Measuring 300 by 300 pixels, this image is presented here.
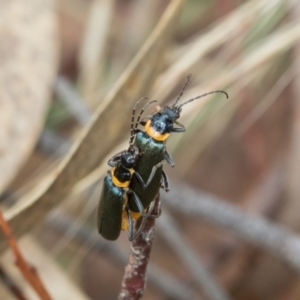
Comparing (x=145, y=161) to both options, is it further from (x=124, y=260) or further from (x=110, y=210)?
(x=124, y=260)

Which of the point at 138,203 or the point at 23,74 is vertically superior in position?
the point at 23,74

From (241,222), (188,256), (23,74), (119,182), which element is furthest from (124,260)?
(119,182)

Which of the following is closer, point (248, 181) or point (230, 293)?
point (230, 293)

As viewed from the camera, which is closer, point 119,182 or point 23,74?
point 119,182

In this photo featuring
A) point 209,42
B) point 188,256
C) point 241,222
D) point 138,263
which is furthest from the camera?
point 188,256

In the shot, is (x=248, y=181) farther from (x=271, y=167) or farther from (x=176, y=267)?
(x=176, y=267)

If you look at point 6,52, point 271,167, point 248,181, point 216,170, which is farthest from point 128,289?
point 216,170

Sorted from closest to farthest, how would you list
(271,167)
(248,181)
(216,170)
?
(271,167)
(248,181)
(216,170)

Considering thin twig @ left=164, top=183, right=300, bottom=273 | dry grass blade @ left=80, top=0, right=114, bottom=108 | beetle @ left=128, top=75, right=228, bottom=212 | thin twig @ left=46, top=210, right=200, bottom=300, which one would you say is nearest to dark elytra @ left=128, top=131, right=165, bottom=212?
beetle @ left=128, top=75, right=228, bottom=212
